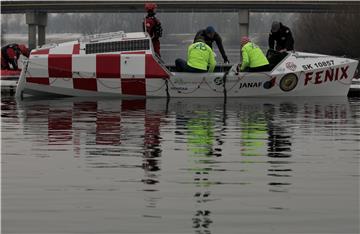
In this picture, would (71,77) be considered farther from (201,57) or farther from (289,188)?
(289,188)

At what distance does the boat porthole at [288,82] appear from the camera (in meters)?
21.6

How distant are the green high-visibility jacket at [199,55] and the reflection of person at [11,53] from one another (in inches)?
496

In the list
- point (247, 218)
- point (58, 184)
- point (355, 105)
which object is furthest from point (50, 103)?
point (247, 218)

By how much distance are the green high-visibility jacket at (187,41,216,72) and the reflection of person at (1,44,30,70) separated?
1259cm

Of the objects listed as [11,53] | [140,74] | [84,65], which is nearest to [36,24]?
[11,53]

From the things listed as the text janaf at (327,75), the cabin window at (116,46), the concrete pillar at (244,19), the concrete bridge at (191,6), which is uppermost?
the concrete bridge at (191,6)

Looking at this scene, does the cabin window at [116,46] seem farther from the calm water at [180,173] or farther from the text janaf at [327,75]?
the calm water at [180,173]

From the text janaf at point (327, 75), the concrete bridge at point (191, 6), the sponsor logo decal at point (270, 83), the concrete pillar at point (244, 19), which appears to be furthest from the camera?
the concrete pillar at point (244, 19)

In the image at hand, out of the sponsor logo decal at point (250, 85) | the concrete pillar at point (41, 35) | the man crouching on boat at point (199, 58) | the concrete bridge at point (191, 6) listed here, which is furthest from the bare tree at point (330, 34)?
the man crouching on boat at point (199, 58)

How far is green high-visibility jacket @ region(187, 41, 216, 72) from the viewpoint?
2116 centimetres

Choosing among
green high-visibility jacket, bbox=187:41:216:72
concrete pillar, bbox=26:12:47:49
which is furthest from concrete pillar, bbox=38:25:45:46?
green high-visibility jacket, bbox=187:41:216:72

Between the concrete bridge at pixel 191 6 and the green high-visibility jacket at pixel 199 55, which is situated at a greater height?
the concrete bridge at pixel 191 6

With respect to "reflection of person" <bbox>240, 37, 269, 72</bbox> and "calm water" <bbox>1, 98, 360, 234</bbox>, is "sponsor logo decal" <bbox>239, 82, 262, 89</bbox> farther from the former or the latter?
"calm water" <bbox>1, 98, 360, 234</bbox>

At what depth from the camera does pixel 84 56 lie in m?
21.4
